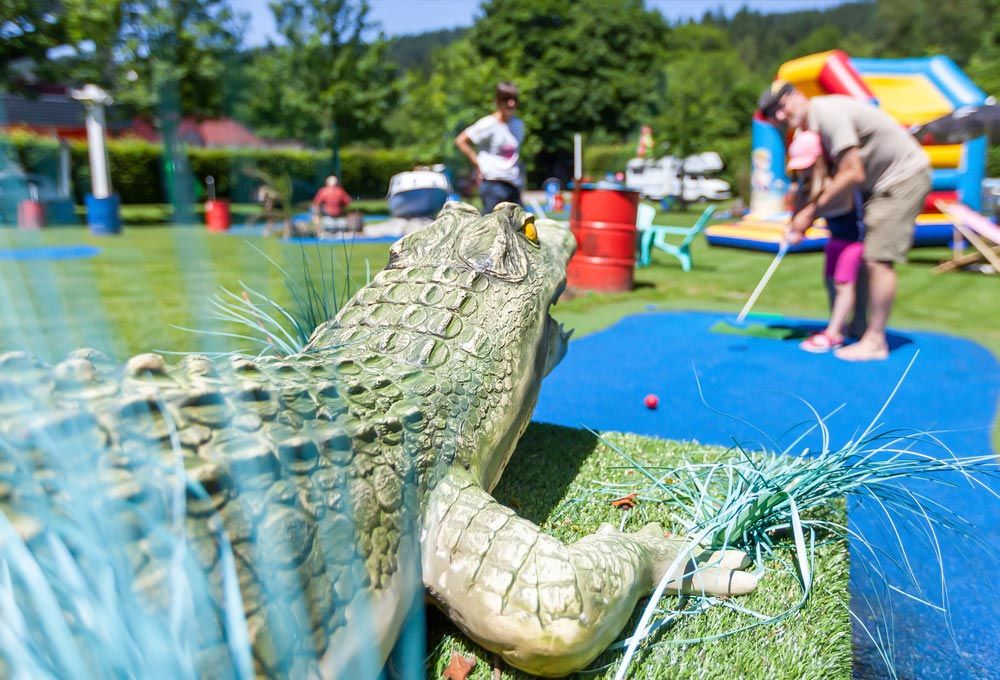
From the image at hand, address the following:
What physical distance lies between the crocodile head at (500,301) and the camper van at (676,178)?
94.6 feet

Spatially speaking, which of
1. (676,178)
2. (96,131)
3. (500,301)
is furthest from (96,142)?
(676,178)

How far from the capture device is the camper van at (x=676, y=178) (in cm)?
3019

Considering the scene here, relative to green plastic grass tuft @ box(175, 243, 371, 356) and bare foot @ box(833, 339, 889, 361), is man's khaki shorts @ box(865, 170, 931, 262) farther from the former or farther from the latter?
green plastic grass tuft @ box(175, 243, 371, 356)

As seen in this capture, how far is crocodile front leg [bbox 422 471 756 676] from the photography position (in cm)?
153

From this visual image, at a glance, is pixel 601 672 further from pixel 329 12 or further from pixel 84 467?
pixel 329 12

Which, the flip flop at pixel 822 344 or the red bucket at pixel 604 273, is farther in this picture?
the red bucket at pixel 604 273

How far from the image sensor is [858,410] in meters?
3.71

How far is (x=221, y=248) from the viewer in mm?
954

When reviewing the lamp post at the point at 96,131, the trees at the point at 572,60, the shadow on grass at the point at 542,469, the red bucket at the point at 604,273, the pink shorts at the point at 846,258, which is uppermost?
the trees at the point at 572,60

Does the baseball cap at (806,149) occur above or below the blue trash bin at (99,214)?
above

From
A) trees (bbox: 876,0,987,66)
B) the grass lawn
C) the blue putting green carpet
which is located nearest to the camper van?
trees (bbox: 876,0,987,66)

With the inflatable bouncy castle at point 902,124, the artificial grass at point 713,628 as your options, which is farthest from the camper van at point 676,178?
the artificial grass at point 713,628

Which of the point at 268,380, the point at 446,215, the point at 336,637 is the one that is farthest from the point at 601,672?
the point at 446,215

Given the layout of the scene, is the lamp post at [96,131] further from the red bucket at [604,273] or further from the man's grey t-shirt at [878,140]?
the red bucket at [604,273]
